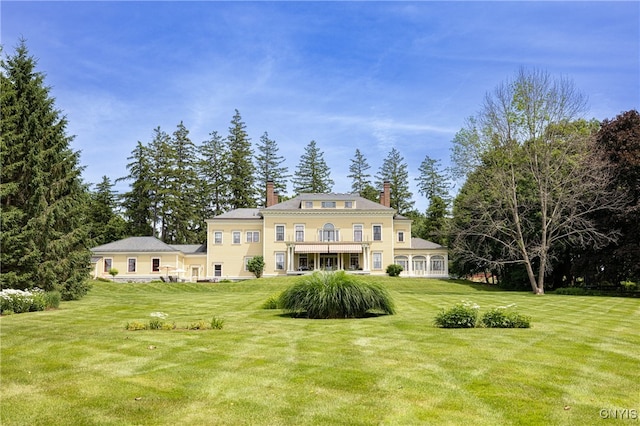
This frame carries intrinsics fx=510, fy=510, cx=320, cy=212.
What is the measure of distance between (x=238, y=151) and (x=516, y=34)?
4791cm

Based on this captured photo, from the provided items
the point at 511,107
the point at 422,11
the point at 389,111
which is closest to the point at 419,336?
the point at 422,11

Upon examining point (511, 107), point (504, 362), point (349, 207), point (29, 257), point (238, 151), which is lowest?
point (504, 362)

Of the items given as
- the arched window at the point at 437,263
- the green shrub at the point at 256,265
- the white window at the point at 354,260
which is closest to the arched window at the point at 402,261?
the arched window at the point at 437,263

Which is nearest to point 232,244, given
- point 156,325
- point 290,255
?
point 290,255

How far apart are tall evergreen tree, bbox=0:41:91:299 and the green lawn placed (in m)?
9.18

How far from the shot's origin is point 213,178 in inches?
2363

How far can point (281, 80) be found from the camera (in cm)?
1595

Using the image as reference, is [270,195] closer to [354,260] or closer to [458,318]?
[354,260]

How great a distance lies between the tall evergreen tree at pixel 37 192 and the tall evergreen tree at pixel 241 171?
38.1m

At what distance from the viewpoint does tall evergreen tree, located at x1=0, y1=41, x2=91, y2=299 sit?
17.5 m

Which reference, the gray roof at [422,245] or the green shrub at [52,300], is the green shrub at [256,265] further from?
the green shrub at [52,300]

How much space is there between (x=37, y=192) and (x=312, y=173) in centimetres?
4687

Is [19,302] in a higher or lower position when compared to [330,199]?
lower

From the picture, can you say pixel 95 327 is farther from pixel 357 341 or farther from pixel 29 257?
pixel 29 257
